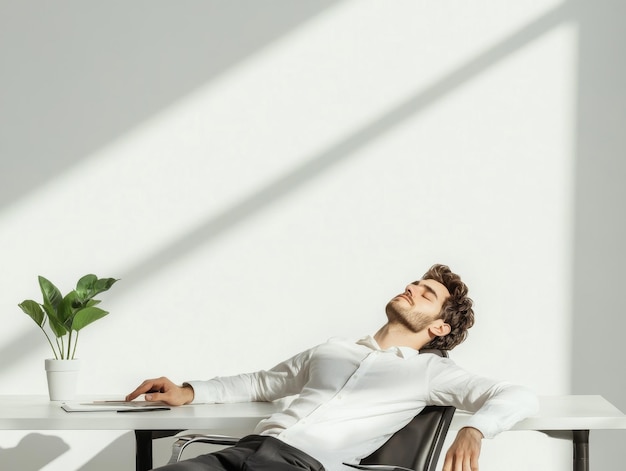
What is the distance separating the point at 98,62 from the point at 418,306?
173cm

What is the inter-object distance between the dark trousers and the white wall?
1100 millimetres

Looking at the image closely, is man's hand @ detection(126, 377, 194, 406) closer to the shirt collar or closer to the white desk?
the white desk

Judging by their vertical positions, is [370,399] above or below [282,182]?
below

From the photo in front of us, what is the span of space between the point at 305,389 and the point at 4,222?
5.30ft

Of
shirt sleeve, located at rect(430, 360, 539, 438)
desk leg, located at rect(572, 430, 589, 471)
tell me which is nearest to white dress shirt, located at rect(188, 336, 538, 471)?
shirt sleeve, located at rect(430, 360, 539, 438)

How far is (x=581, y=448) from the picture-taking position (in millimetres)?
2627

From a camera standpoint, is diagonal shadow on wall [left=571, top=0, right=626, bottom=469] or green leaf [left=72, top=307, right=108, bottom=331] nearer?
green leaf [left=72, top=307, right=108, bottom=331]

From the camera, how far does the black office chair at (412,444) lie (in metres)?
2.50

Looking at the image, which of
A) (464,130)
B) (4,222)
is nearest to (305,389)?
(464,130)

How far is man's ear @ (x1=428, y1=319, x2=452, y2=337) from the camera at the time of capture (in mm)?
2818

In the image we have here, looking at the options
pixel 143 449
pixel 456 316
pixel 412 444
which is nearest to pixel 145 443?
pixel 143 449

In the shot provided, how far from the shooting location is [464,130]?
11.7 ft

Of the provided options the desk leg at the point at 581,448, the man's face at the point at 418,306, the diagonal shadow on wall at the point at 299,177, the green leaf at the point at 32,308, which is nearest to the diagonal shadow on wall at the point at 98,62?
the diagonal shadow on wall at the point at 299,177

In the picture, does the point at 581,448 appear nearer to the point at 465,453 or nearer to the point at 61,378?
the point at 465,453
